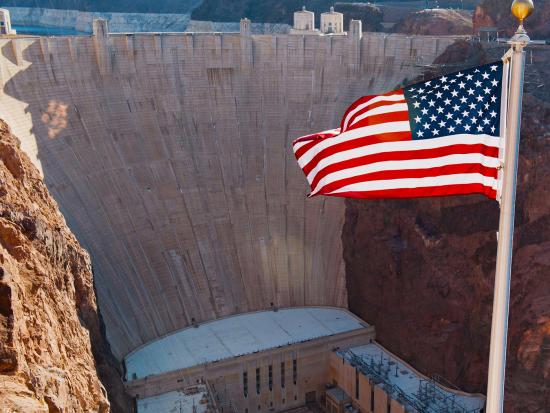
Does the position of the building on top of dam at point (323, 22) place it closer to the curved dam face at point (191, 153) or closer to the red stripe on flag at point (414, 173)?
the curved dam face at point (191, 153)

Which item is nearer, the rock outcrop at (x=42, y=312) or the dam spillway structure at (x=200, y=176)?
the rock outcrop at (x=42, y=312)

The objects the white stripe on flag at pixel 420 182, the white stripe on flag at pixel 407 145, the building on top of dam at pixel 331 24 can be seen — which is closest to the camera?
the white stripe on flag at pixel 407 145

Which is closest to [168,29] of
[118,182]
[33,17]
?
[33,17]

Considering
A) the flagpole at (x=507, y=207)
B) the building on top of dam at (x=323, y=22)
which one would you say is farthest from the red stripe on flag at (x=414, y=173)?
the building on top of dam at (x=323, y=22)

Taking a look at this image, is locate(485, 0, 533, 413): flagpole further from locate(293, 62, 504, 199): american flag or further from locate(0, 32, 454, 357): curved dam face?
locate(0, 32, 454, 357): curved dam face

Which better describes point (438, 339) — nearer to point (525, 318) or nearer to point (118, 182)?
point (525, 318)

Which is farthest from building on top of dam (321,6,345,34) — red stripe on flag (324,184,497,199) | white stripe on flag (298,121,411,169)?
red stripe on flag (324,184,497,199)
